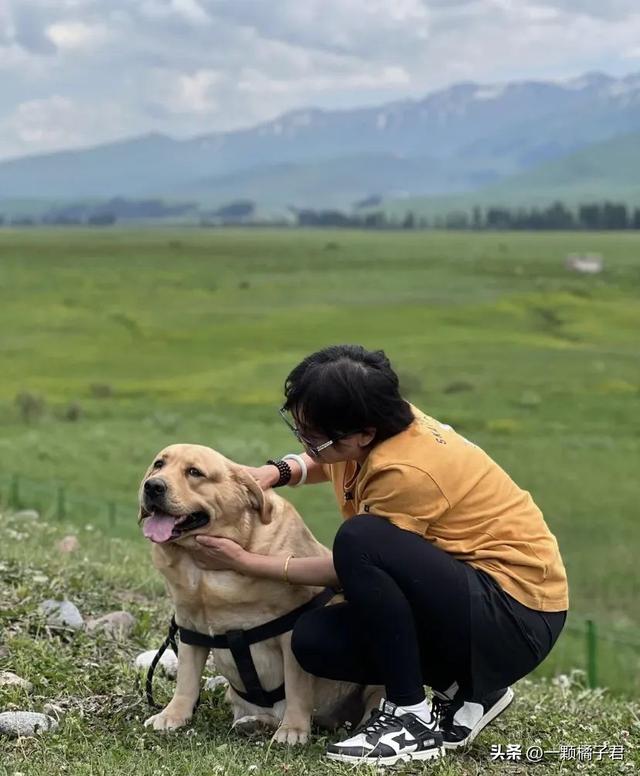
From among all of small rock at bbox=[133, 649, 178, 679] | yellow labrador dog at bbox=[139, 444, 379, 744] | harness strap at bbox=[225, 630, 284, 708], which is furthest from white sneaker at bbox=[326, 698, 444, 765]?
small rock at bbox=[133, 649, 178, 679]

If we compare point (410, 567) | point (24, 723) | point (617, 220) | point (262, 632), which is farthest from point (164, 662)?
point (617, 220)

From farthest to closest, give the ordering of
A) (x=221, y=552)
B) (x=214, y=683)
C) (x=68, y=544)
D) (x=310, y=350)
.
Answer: (x=310, y=350), (x=68, y=544), (x=214, y=683), (x=221, y=552)

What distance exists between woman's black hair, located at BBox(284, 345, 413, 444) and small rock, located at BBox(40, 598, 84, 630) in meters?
2.80

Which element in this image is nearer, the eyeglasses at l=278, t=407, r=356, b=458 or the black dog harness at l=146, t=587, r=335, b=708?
the eyeglasses at l=278, t=407, r=356, b=458

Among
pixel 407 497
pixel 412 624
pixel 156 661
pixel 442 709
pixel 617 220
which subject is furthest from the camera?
→ pixel 617 220

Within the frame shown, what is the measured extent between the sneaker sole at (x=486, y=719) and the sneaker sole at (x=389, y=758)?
0.47ft

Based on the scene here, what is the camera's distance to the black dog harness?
5.16 m

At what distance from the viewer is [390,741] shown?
15.5 ft

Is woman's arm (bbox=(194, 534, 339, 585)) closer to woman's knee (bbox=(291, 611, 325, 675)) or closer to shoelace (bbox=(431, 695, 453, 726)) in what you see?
woman's knee (bbox=(291, 611, 325, 675))

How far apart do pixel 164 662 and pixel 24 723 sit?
52.5 inches

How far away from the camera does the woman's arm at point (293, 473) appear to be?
543cm

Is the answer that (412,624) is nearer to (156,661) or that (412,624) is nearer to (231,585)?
(231,585)

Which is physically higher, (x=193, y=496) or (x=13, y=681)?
(x=193, y=496)

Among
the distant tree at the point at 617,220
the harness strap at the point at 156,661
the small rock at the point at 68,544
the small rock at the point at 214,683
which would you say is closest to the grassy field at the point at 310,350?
the small rock at the point at 68,544
